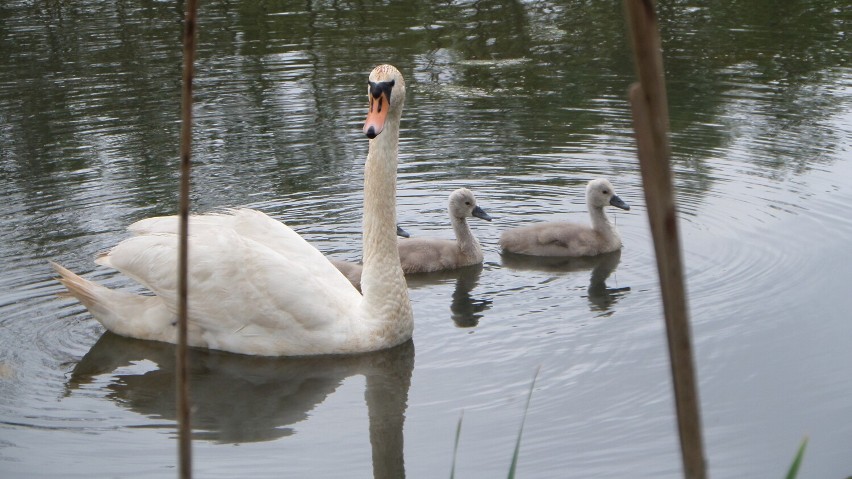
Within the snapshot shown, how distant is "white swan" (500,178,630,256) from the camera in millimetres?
7984

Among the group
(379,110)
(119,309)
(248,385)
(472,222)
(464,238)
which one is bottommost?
(472,222)

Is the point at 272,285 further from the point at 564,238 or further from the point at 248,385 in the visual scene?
the point at 564,238

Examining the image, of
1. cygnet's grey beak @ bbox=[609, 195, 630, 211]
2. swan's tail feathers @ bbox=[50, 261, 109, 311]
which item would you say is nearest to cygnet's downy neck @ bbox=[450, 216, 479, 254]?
cygnet's grey beak @ bbox=[609, 195, 630, 211]

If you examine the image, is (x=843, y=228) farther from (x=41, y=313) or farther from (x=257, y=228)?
(x=41, y=313)

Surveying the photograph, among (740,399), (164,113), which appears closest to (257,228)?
(740,399)

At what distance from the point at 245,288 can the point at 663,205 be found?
5239 mm

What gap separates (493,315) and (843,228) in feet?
8.81

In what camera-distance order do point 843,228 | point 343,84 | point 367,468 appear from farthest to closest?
point 343,84 < point 843,228 < point 367,468

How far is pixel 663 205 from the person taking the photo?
101 cm

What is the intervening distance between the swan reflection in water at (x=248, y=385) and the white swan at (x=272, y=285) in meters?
0.08

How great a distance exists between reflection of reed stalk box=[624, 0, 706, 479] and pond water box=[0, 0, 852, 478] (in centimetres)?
371

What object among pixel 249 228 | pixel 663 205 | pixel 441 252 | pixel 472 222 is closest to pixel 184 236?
pixel 663 205

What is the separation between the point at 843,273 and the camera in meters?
7.00

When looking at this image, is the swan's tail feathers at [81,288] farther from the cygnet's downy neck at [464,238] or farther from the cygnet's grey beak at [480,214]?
the cygnet's grey beak at [480,214]
